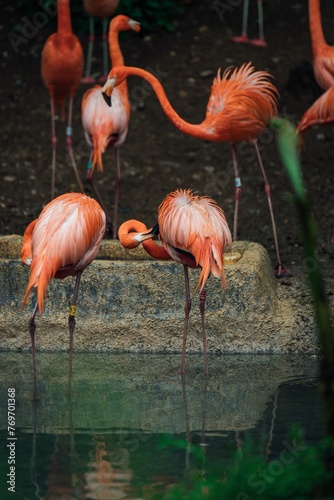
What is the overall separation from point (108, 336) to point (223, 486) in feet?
8.76

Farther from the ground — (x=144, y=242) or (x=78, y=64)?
(x=78, y=64)

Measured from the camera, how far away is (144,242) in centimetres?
555

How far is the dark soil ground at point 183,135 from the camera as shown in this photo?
318 inches

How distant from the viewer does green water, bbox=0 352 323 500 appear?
392 cm

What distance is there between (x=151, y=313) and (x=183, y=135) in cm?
364

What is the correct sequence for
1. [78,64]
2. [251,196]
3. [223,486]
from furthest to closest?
[251,196]
[78,64]
[223,486]

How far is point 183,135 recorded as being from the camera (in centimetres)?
915

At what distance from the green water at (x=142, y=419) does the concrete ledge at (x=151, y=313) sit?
103 millimetres

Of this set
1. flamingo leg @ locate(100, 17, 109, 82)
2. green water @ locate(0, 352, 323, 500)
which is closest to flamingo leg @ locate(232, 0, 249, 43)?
flamingo leg @ locate(100, 17, 109, 82)

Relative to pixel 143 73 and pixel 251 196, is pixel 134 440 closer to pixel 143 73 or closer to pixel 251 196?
pixel 143 73

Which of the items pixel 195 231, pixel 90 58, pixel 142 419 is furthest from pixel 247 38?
pixel 142 419

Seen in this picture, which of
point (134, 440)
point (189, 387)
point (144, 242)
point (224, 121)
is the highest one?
point (224, 121)

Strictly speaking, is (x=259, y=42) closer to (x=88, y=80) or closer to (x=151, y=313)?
(x=88, y=80)

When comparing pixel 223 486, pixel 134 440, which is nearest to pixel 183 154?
pixel 134 440
